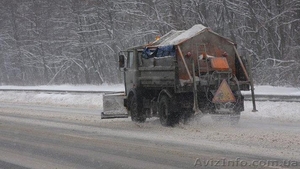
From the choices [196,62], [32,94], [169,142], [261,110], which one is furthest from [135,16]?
[169,142]

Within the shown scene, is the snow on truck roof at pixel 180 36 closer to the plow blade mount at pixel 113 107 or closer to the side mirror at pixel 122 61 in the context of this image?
the side mirror at pixel 122 61

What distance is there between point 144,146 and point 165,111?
326cm

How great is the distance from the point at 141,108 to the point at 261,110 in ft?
13.9

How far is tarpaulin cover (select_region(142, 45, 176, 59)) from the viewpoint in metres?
12.7

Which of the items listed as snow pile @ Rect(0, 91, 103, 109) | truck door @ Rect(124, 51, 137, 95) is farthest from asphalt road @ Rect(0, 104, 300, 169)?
snow pile @ Rect(0, 91, 103, 109)

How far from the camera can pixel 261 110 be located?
1609cm

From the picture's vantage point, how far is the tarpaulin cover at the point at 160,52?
12.7m

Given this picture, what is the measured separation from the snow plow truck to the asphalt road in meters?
0.52

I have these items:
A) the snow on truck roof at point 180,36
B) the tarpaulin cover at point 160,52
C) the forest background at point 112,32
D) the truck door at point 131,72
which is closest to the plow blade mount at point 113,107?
the truck door at point 131,72

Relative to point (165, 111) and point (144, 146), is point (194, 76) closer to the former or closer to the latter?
point (165, 111)

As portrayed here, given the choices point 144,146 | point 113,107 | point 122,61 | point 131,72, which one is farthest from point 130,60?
point 144,146

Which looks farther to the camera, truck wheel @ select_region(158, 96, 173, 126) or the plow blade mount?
the plow blade mount

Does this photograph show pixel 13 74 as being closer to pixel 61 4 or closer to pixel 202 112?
pixel 61 4

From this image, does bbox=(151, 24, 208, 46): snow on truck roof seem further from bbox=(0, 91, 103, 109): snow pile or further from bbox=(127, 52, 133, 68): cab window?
bbox=(0, 91, 103, 109): snow pile
